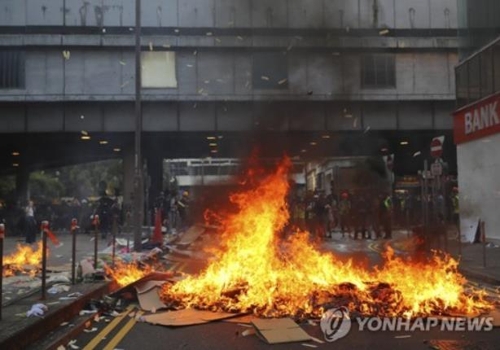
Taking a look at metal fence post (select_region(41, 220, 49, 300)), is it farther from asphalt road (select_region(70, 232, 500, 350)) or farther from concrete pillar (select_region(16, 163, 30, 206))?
concrete pillar (select_region(16, 163, 30, 206))

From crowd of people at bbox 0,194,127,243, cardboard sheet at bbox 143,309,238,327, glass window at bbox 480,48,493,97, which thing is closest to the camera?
cardboard sheet at bbox 143,309,238,327

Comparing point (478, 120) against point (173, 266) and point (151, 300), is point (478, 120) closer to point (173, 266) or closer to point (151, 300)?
point (173, 266)

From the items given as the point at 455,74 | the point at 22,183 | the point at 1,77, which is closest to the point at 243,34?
the point at 455,74

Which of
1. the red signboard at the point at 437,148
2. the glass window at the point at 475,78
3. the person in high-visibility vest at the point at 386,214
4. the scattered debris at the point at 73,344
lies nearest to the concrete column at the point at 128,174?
the person in high-visibility vest at the point at 386,214

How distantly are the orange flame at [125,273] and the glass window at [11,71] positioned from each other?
13587 millimetres

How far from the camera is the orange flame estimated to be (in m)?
8.37

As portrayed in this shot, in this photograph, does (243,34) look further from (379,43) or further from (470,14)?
(470,14)

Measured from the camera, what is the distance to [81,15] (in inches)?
459

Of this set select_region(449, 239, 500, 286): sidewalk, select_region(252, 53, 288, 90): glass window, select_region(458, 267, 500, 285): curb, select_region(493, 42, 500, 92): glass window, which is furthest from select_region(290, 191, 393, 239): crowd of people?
select_region(252, 53, 288, 90): glass window

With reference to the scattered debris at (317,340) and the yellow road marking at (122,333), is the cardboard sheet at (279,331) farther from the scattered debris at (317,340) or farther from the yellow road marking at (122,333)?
the yellow road marking at (122,333)

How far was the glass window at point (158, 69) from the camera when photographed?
→ 1906 cm

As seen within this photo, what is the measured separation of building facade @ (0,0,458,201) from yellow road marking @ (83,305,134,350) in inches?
134

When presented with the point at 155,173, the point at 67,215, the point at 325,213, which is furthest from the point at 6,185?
the point at 325,213

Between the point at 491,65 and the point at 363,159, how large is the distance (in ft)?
13.9
